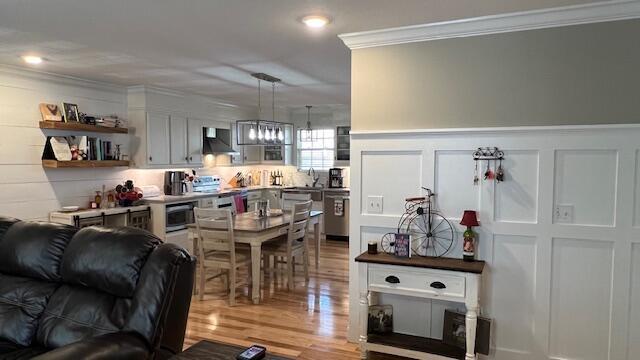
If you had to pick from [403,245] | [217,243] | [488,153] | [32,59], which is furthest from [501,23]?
[32,59]

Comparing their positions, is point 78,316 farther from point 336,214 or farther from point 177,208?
point 336,214

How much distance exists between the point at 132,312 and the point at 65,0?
1871 millimetres

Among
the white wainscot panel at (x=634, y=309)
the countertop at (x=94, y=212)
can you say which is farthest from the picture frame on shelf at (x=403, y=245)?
the countertop at (x=94, y=212)

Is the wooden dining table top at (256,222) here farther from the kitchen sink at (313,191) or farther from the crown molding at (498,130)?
the kitchen sink at (313,191)

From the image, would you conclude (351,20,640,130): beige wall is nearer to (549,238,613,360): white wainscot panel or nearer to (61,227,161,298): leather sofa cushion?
(549,238,613,360): white wainscot panel

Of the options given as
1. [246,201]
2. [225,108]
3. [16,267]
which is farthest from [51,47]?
[246,201]

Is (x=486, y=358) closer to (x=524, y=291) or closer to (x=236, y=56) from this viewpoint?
(x=524, y=291)

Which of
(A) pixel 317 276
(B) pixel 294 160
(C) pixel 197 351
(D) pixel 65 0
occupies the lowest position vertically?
(A) pixel 317 276

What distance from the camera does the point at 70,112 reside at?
16.1ft

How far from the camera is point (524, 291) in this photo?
2861 mm

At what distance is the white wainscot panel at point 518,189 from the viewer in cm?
281

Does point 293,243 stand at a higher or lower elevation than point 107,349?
lower

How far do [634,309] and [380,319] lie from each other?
1.62 meters

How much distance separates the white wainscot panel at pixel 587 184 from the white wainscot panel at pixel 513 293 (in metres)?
0.31
